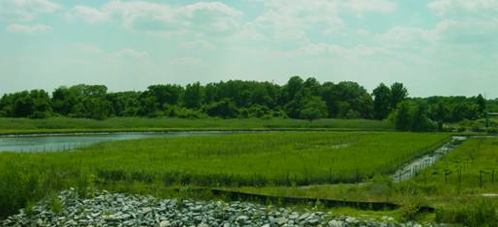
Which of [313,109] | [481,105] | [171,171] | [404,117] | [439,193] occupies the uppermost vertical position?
[481,105]

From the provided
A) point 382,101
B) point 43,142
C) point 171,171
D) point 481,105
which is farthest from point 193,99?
point 171,171

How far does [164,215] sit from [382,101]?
104646 millimetres

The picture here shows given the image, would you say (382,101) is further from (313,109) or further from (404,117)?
(404,117)

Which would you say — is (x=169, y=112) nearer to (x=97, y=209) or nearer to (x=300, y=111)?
(x=300, y=111)

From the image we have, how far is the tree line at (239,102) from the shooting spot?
311 feet

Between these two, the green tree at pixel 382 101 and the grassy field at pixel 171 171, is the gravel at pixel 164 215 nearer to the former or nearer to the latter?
the grassy field at pixel 171 171

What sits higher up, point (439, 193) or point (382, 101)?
point (382, 101)

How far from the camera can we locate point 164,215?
16766 mm

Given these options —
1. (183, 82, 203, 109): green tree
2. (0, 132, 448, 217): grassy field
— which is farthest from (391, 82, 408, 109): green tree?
(0, 132, 448, 217): grassy field

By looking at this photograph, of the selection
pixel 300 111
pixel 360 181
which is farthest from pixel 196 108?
pixel 360 181

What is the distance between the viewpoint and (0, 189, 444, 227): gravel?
15.4m

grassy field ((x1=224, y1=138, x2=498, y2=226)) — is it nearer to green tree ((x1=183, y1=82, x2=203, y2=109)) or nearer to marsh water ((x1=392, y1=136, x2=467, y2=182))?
marsh water ((x1=392, y1=136, x2=467, y2=182))

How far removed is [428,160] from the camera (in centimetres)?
3688

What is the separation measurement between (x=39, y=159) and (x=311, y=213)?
63.2 ft
